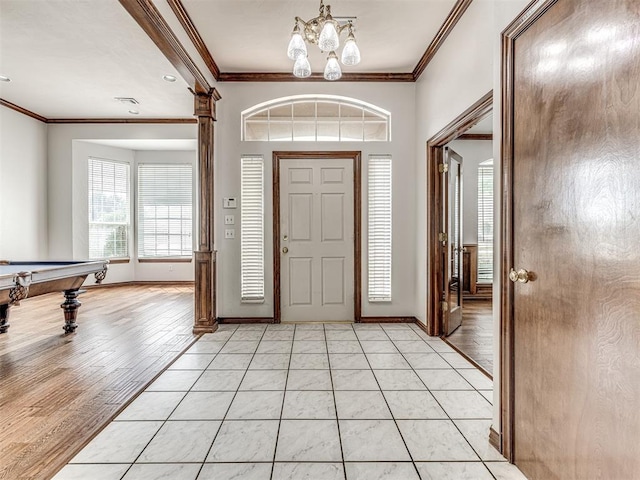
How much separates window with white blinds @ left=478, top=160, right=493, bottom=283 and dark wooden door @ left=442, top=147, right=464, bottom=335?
6.28 feet

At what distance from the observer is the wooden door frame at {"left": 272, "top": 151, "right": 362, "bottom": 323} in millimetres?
4000

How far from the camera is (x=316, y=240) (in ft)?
13.4

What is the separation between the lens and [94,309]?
189 inches

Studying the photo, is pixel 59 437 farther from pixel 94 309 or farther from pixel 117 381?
pixel 94 309

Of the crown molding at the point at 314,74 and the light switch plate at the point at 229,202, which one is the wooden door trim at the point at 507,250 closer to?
the crown molding at the point at 314,74

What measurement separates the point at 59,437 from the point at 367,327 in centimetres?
285

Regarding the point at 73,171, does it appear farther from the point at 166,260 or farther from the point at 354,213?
the point at 354,213

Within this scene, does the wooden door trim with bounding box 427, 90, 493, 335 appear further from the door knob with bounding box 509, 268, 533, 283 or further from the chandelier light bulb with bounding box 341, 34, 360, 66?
the door knob with bounding box 509, 268, 533, 283

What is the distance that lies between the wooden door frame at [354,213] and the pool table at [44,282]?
195 centimetres

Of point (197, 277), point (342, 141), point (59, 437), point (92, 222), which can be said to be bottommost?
point (59, 437)

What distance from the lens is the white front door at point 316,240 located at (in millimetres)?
4043

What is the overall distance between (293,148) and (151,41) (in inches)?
69.5

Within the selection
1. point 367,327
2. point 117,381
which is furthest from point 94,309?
point 367,327

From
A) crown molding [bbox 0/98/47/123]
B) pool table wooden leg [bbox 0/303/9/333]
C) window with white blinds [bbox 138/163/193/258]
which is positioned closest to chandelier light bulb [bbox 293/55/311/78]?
pool table wooden leg [bbox 0/303/9/333]
